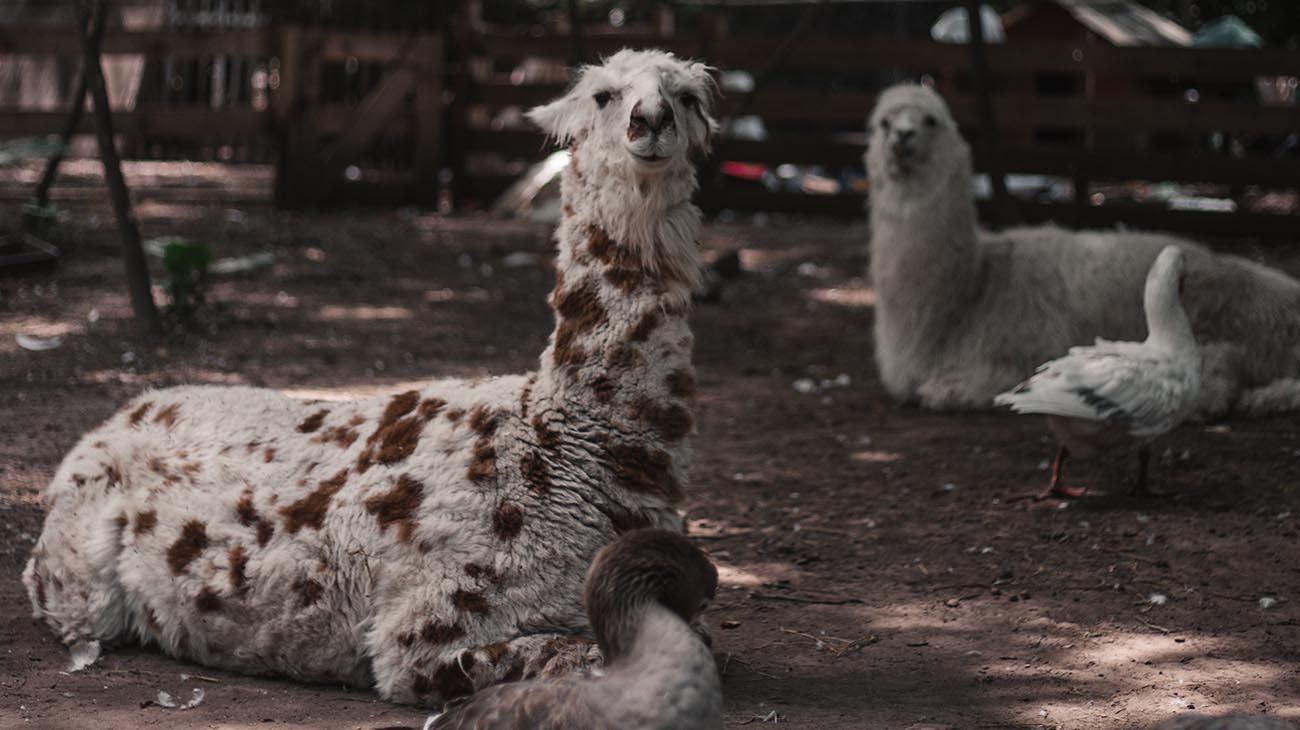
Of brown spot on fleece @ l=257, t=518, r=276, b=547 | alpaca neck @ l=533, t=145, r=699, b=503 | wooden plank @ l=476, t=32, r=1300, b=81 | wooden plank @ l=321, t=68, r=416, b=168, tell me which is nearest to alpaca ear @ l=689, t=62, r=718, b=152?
alpaca neck @ l=533, t=145, r=699, b=503

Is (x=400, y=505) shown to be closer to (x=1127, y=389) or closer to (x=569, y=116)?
(x=569, y=116)

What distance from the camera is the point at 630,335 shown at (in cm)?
425

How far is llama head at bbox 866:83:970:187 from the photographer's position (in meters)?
8.38

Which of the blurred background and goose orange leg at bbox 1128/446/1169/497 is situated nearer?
goose orange leg at bbox 1128/446/1169/497

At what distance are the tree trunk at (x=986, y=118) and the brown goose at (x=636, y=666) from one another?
7790 millimetres

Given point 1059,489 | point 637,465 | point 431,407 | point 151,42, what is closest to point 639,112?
point 637,465

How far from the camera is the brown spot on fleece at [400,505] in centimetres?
421

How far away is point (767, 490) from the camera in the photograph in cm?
684

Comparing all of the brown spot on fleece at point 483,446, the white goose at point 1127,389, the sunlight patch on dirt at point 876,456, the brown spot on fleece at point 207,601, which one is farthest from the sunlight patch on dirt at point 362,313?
the brown spot on fleece at point 483,446

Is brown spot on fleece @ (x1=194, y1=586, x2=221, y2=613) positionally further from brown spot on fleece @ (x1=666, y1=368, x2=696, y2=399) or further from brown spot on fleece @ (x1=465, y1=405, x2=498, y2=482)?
brown spot on fleece @ (x1=666, y1=368, x2=696, y2=399)

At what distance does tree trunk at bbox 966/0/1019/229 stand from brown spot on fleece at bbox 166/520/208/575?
7.48 meters

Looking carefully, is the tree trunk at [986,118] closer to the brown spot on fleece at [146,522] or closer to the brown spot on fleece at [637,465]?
the brown spot on fleece at [637,465]

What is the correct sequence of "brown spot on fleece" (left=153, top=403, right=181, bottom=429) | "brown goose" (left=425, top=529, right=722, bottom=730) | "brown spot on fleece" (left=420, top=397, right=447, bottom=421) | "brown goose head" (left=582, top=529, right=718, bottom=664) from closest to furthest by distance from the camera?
"brown goose" (left=425, top=529, right=722, bottom=730), "brown goose head" (left=582, top=529, right=718, bottom=664), "brown spot on fleece" (left=420, top=397, right=447, bottom=421), "brown spot on fleece" (left=153, top=403, right=181, bottom=429)

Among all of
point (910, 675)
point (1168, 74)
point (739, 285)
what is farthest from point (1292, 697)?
point (1168, 74)
